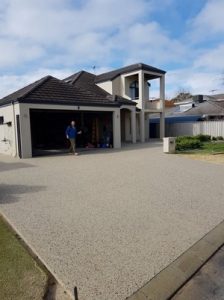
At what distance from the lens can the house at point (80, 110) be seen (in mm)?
14234

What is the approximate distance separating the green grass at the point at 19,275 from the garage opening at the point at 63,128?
51.9 feet

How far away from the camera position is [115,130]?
18234 millimetres

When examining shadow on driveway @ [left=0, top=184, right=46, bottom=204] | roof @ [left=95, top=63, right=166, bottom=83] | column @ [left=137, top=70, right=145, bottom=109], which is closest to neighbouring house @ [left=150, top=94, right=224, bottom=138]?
column @ [left=137, top=70, right=145, bottom=109]

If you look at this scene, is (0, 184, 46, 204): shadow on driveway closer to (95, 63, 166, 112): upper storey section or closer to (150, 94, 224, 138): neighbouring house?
(95, 63, 166, 112): upper storey section

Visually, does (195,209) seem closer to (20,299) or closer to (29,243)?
(29,243)

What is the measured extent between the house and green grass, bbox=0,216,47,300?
10731 mm

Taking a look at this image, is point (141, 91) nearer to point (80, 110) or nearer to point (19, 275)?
point (80, 110)

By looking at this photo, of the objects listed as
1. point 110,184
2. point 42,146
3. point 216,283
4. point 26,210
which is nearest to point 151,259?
point 216,283

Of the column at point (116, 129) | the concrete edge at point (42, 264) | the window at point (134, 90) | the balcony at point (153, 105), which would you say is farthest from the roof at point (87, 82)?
the concrete edge at point (42, 264)

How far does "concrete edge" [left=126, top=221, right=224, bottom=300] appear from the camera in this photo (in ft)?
9.62

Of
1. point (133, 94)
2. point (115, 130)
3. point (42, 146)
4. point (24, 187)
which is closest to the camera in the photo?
point (24, 187)

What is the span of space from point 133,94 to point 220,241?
22.6 meters

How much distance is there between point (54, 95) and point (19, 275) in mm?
13094

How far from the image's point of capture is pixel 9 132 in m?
15.4
